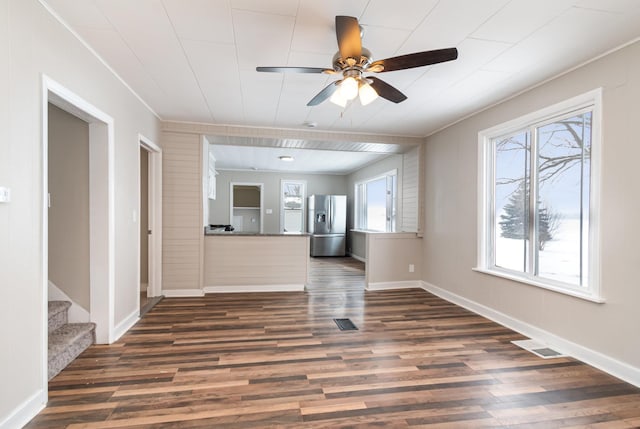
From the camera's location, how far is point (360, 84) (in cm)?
231

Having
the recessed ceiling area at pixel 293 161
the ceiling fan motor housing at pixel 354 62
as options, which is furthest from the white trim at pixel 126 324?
the recessed ceiling area at pixel 293 161

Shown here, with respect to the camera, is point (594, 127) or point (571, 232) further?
point (571, 232)

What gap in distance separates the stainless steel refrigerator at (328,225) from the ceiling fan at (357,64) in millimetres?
6289

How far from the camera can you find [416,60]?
202cm

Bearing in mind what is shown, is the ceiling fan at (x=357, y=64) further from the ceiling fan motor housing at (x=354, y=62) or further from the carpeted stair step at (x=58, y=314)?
the carpeted stair step at (x=58, y=314)

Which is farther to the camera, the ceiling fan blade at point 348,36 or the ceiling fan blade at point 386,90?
the ceiling fan blade at point 386,90

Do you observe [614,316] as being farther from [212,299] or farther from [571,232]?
[212,299]

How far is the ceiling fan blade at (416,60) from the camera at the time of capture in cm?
192

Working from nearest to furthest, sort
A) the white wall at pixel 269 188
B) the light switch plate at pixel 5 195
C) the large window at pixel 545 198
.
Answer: the light switch plate at pixel 5 195, the large window at pixel 545 198, the white wall at pixel 269 188

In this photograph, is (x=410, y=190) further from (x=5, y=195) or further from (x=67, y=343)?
(x=5, y=195)

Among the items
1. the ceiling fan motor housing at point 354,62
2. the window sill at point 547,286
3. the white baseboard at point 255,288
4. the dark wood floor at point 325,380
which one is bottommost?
the dark wood floor at point 325,380

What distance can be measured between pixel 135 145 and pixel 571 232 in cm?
456

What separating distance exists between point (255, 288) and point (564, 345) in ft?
12.7

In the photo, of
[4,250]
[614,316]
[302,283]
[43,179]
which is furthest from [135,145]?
[614,316]
